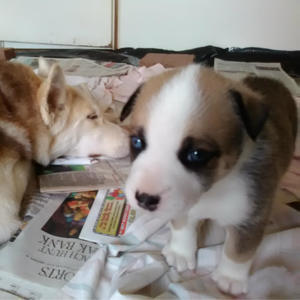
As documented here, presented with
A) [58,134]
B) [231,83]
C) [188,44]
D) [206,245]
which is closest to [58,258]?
[206,245]

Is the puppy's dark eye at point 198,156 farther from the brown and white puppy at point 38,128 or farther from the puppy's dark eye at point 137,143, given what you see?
the brown and white puppy at point 38,128

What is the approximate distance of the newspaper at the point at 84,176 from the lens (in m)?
1.53

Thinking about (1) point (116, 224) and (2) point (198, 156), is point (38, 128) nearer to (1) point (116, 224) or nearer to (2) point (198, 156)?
(1) point (116, 224)

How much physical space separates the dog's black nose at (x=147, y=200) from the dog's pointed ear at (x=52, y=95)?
0.84 metres

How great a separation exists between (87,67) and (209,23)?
154 centimetres

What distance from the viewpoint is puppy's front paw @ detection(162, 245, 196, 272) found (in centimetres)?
113

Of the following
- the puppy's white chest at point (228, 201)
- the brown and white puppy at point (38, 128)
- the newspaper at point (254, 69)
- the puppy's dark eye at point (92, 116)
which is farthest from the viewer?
the newspaper at point (254, 69)

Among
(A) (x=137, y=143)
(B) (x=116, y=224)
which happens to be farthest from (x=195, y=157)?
(B) (x=116, y=224)

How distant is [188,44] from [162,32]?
288mm

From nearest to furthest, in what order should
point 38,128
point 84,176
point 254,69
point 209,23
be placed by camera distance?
point 38,128 < point 84,176 < point 254,69 < point 209,23

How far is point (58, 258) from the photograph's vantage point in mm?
1188

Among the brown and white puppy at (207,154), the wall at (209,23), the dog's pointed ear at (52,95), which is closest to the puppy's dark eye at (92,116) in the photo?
the dog's pointed ear at (52,95)

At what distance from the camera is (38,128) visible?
1.48 m

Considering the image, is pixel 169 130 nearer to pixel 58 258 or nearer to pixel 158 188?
pixel 158 188
